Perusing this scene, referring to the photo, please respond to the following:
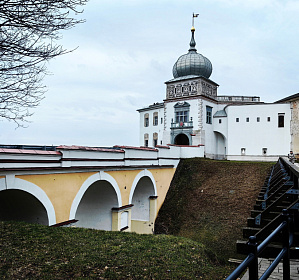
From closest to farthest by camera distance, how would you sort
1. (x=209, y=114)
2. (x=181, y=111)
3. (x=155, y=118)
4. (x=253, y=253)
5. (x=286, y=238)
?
(x=253, y=253)
(x=286, y=238)
(x=181, y=111)
(x=209, y=114)
(x=155, y=118)

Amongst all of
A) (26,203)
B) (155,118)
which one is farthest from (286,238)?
(155,118)

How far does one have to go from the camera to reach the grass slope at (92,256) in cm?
495

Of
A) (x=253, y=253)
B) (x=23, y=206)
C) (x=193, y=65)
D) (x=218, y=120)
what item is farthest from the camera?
(x=193, y=65)

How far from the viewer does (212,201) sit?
54.2ft

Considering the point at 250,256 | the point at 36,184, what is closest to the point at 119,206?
the point at 36,184

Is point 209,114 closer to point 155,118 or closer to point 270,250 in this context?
point 155,118

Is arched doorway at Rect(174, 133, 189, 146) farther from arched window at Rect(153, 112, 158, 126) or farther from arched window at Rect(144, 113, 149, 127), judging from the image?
arched window at Rect(144, 113, 149, 127)

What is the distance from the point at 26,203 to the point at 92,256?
4.50m

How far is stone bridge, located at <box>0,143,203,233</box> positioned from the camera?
331 inches

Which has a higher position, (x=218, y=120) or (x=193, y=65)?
(x=193, y=65)

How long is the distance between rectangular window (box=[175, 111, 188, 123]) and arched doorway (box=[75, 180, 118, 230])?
19.2m

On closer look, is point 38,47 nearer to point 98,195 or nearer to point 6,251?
point 6,251

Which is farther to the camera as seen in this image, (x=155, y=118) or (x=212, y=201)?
(x=155, y=118)

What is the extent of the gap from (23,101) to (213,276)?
6.08 metres
